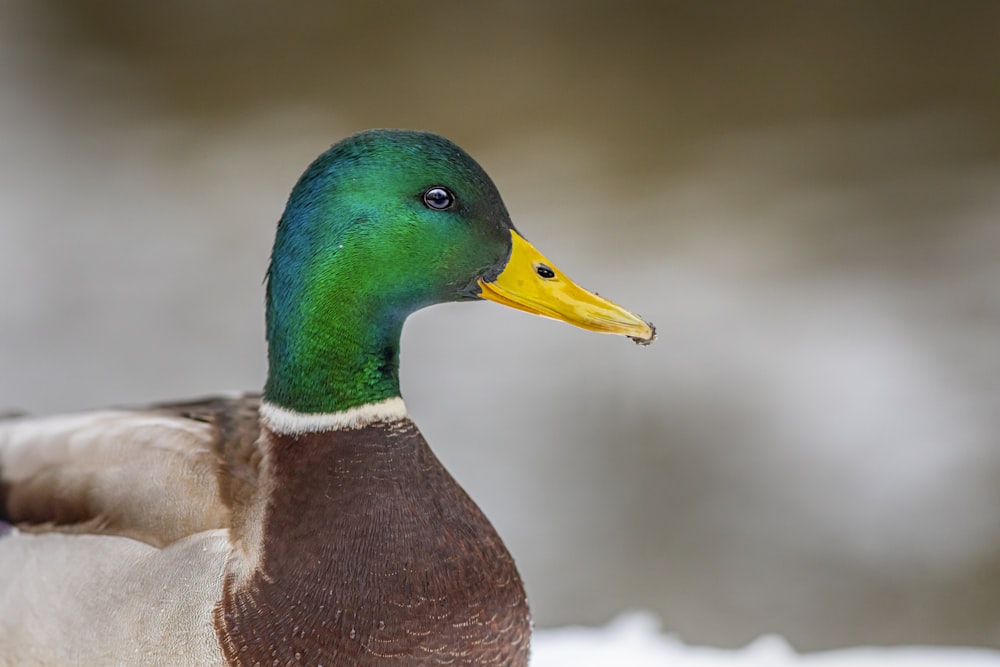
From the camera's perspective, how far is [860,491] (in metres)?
4.20

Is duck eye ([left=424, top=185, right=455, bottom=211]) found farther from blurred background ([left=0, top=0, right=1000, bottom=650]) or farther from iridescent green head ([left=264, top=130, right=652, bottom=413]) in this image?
blurred background ([left=0, top=0, right=1000, bottom=650])

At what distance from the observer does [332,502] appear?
1.71 metres

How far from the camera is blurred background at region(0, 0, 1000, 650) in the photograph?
4.02m

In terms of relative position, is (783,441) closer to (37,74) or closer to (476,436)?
(476,436)

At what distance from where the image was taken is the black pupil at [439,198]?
1.69m

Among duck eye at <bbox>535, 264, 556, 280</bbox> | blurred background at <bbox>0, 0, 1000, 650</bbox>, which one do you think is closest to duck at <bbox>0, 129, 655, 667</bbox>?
duck eye at <bbox>535, 264, 556, 280</bbox>

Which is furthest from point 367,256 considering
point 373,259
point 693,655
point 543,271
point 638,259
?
point 638,259

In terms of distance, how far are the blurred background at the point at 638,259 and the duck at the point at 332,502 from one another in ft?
6.89

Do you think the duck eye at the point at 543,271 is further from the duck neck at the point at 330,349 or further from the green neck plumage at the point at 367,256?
the duck neck at the point at 330,349

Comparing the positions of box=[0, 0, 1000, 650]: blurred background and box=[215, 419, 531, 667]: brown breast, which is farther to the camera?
box=[0, 0, 1000, 650]: blurred background

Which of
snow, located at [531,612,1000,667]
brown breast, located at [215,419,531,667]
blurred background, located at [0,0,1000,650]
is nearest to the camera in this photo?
brown breast, located at [215,419,531,667]

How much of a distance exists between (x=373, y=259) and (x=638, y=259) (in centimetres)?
390

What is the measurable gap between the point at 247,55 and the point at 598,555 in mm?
3831

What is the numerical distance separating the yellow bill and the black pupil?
116 millimetres
